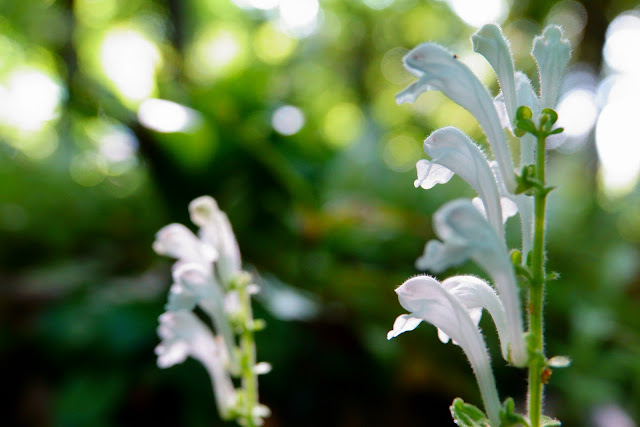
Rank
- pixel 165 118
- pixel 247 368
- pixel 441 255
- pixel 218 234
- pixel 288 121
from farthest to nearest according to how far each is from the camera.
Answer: pixel 288 121, pixel 165 118, pixel 218 234, pixel 247 368, pixel 441 255

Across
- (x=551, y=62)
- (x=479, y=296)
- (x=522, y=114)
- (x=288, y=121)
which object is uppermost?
(x=288, y=121)

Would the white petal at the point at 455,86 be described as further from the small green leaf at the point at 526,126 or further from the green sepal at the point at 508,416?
the green sepal at the point at 508,416

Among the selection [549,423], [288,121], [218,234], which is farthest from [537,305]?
[288,121]

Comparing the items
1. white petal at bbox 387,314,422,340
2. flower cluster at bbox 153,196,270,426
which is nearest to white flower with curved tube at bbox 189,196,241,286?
flower cluster at bbox 153,196,270,426

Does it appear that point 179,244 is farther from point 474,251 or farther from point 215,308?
point 474,251

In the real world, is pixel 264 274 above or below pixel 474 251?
above

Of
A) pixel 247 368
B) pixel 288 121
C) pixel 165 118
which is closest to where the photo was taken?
pixel 247 368
